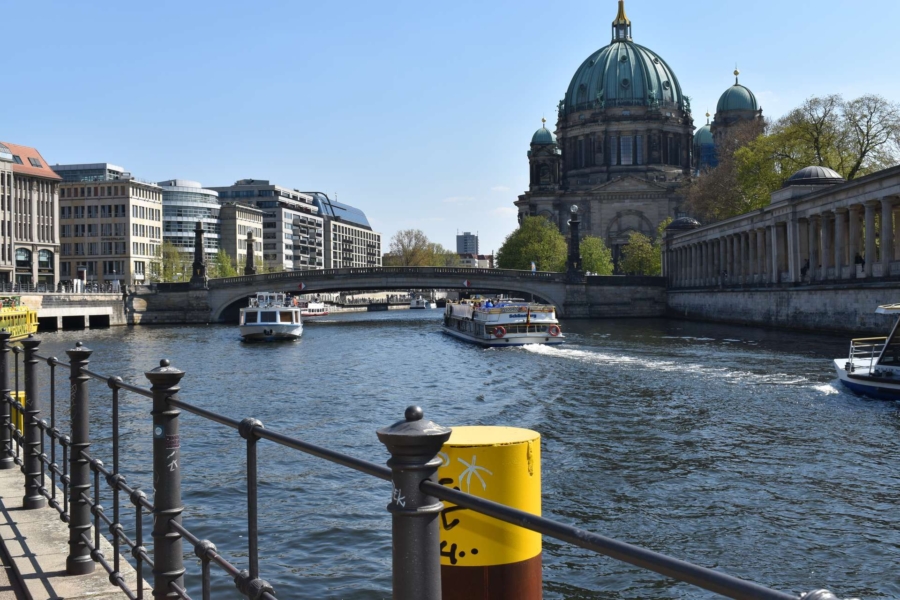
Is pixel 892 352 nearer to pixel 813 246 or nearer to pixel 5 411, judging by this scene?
pixel 5 411

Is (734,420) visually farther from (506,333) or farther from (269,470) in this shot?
(506,333)

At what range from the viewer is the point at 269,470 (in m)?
18.2

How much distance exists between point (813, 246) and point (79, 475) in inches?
2434

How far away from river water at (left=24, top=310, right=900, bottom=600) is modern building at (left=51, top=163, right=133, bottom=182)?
319 ft

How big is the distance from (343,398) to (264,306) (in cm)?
4235

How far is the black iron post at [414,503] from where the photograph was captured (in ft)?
10.7

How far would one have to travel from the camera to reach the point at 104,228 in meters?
A: 127

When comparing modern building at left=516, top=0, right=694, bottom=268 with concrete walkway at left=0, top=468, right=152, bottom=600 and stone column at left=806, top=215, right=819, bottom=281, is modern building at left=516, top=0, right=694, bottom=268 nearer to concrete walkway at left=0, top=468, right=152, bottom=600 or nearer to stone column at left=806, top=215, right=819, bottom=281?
stone column at left=806, top=215, right=819, bottom=281

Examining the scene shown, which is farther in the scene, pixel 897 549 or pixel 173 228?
pixel 173 228

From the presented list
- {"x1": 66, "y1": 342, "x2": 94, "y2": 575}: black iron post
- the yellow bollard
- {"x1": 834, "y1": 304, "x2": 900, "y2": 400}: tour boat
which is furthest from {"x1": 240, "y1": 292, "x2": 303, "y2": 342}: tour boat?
the yellow bollard

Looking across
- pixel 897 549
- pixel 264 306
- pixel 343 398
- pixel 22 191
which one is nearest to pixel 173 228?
pixel 22 191

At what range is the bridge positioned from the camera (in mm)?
93312

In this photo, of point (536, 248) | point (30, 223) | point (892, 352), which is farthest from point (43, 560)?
point (536, 248)

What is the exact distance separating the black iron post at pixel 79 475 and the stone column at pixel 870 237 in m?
52.3
